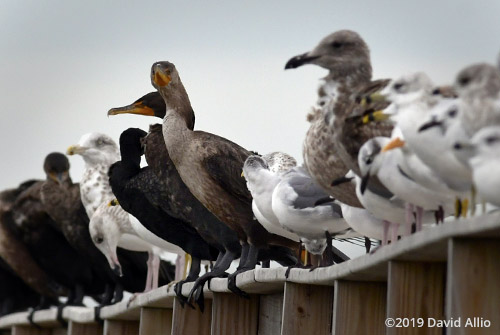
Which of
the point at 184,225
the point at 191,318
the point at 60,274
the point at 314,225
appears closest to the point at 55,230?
the point at 60,274

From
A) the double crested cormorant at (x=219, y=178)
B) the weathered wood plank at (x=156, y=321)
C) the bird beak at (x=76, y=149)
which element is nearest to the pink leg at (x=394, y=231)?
the double crested cormorant at (x=219, y=178)

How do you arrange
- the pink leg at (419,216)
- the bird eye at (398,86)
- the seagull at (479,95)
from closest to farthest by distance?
the seagull at (479,95) < the bird eye at (398,86) < the pink leg at (419,216)

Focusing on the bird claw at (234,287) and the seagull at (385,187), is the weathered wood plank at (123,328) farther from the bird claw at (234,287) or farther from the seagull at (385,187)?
the seagull at (385,187)

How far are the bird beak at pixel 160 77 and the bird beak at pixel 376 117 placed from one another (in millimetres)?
4835

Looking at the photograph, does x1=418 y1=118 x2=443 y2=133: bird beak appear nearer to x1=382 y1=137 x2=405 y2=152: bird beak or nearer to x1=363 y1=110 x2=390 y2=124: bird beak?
x1=382 y1=137 x2=405 y2=152: bird beak

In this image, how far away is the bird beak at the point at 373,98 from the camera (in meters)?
6.86

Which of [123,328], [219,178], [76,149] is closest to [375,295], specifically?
[219,178]

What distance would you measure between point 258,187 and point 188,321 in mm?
1686

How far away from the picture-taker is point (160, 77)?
11750 mm

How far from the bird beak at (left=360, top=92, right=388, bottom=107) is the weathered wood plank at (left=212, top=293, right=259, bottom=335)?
9.72ft

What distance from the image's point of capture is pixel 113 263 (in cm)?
1448

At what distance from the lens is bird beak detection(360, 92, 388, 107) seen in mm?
6863

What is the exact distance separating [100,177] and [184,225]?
304cm

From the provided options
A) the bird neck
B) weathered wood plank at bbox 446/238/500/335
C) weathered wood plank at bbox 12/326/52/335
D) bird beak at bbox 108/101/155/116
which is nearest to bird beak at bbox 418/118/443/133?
weathered wood plank at bbox 446/238/500/335
